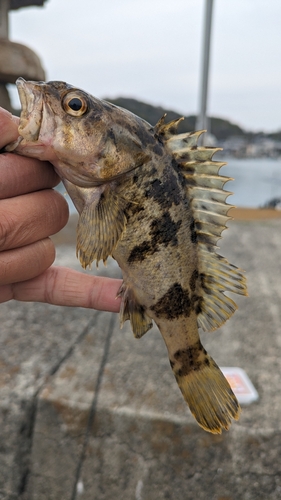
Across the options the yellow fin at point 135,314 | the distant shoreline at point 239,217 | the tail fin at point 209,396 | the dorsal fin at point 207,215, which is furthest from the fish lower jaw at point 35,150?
the distant shoreline at point 239,217

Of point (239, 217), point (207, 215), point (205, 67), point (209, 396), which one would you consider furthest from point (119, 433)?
point (205, 67)

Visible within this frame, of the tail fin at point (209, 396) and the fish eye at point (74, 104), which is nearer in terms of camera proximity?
the fish eye at point (74, 104)

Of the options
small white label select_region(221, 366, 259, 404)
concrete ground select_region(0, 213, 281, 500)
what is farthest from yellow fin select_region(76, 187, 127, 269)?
small white label select_region(221, 366, 259, 404)

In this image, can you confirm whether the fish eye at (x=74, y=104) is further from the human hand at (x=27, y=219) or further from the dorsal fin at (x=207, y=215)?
the dorsal fin at (x=207, y=215)

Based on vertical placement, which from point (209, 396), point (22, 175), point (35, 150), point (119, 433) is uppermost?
point (35, 150)

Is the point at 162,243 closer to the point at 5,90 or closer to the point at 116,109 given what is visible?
the point at 116,109

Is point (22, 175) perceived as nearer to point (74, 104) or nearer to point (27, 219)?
point (27, 219)
